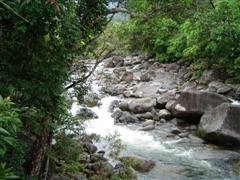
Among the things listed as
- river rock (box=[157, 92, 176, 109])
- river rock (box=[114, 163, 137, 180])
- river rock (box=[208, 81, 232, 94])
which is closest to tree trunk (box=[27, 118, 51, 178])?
river rock (box=[114, 163, 137, 180])

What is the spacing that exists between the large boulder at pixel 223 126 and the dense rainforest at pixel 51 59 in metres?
4.60

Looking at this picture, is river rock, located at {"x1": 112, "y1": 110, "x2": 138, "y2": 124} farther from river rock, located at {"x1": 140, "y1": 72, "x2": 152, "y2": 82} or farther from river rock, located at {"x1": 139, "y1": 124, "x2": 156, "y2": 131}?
river rock, located at {"x1": 140, "y1": 72, "x2": 152, "y2": 82}

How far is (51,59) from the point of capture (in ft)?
16.2

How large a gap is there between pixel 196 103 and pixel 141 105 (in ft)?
9.35

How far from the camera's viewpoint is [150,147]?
12.8m

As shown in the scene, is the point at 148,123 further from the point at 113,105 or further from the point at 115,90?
the point at 115,90

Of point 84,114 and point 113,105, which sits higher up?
point 113,105

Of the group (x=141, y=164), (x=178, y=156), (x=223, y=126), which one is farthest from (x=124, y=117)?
(x=141, y=164)

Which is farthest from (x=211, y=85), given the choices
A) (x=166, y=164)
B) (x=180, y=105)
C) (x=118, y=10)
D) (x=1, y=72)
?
(x=1, y=72)

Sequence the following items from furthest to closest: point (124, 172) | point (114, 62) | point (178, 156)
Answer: point (114, 62)
point (178, 156)
point (124, 172)

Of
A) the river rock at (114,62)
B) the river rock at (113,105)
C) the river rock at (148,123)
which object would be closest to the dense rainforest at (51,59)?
the river rock at (148,123)

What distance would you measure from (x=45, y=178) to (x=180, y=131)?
319 inches

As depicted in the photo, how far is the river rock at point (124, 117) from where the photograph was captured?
15648 mm

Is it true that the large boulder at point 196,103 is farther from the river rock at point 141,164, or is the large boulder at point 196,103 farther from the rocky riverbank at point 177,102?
the river rock at point 141,164
